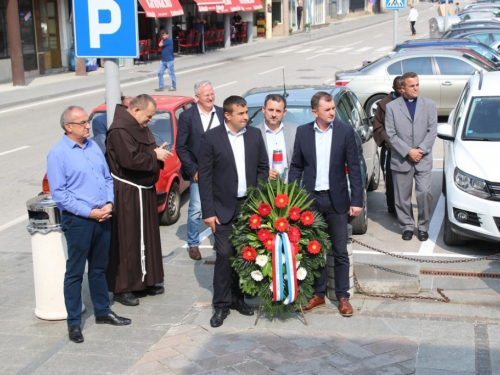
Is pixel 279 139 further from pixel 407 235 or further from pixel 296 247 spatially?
pixel 407 235

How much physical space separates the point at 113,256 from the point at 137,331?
86 cm

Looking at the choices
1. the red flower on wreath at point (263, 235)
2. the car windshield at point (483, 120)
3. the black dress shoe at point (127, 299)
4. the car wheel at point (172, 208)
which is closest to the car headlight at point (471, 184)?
the car windshield at point (483, 120)

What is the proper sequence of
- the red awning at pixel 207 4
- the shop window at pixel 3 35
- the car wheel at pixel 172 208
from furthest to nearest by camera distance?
the red awning at pixel 207 4, the shop window at pixel 3 35, the car wheel at pixel 172 208

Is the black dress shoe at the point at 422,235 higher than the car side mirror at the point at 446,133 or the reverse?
the reverse

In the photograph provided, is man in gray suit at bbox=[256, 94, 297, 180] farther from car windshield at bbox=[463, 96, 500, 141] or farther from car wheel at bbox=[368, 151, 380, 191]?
car wheel at bbox=[368, 151, 380, 191]

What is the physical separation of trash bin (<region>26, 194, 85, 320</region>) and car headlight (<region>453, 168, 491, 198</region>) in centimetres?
431

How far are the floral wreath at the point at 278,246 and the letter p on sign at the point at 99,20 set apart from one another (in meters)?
1.99

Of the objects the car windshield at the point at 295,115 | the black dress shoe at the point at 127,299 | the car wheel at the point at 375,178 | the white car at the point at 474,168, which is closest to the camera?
the black dress shoe at the point at 127,299

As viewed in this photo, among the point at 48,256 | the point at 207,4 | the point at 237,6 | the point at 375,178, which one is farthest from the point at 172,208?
the point at 237,6

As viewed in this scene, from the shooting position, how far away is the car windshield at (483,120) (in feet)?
29.5

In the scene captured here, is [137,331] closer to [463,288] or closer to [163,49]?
[463,288]

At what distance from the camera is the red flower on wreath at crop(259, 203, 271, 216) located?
6.39 meters

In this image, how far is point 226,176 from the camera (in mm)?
6602

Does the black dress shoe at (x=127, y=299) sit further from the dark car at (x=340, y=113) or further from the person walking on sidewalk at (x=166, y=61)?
the person walking on sidewalk at (x=166, y=61)
